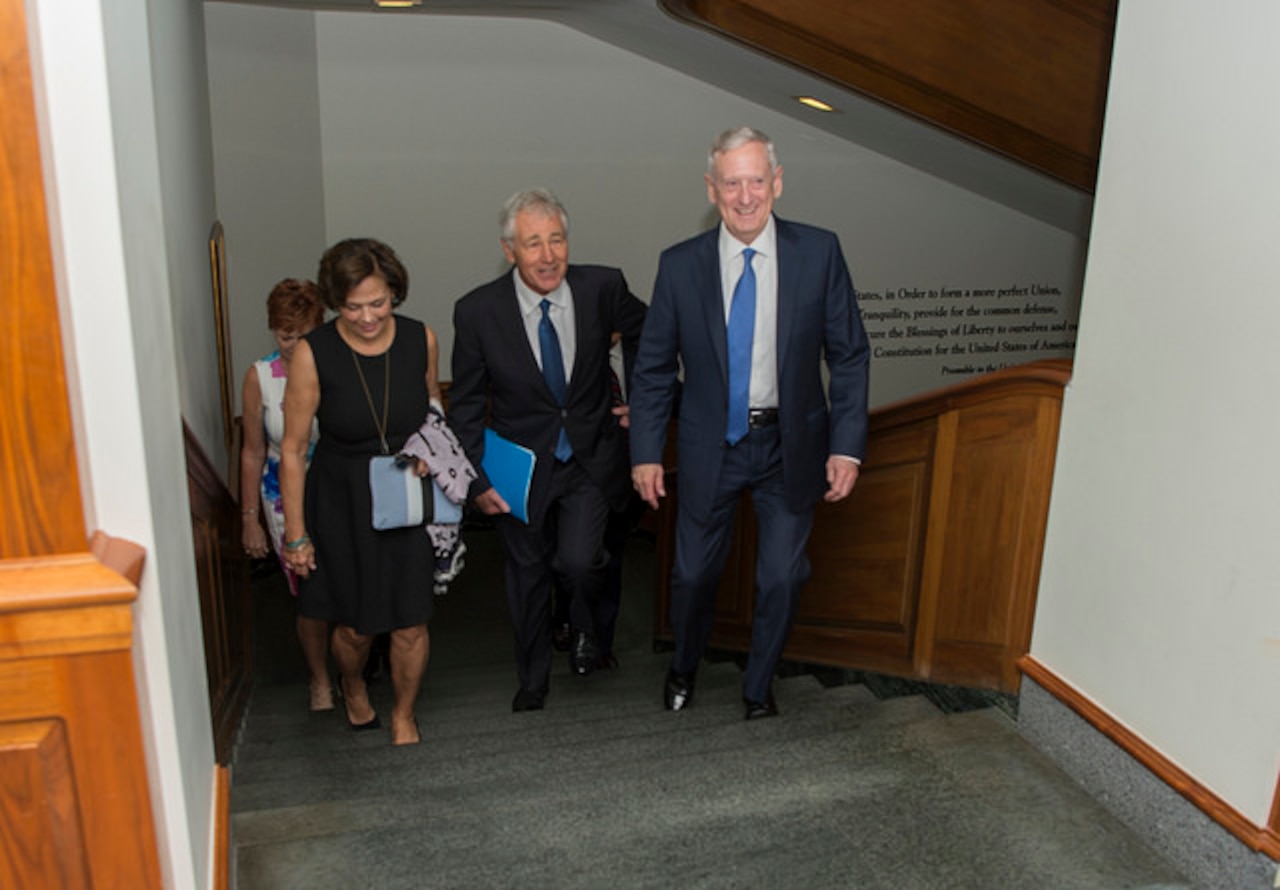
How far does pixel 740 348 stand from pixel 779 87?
11.5 ft

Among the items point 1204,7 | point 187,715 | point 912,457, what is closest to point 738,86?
point 912,457

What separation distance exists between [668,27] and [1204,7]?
363cm

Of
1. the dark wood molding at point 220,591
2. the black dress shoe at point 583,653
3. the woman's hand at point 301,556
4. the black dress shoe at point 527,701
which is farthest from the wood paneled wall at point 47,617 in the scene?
the black dress shoe at point 583,653

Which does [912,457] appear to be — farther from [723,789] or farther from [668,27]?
[668,27]

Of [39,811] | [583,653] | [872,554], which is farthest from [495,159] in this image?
[39,811]

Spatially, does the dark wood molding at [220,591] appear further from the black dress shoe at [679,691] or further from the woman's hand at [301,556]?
the black dress shoe at [679,691]

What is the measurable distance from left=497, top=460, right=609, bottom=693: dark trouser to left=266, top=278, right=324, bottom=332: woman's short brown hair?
3.13ft

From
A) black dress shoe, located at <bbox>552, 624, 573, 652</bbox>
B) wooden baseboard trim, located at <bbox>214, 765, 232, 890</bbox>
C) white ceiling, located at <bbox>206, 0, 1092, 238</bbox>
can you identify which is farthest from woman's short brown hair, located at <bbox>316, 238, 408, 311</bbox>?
white ceiling, located at <bbox>206, 0, 1092, 238</bbox>

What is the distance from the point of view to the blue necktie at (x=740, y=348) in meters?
3.17

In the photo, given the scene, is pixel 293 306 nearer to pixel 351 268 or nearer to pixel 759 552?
pixel 351 268

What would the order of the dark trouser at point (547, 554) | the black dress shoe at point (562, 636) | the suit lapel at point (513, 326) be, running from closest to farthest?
1. the suit lapel at point (513, 326)
2. the dark trouser at point (547, 554)
3. the black dress shoe at point (562, 636)

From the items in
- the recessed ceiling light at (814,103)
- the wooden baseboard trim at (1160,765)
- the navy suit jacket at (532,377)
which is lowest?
the wooden baseboard trim at (1160,765)

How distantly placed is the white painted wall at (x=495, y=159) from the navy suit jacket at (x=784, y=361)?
400 cm

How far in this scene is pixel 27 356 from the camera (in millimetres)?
1619
